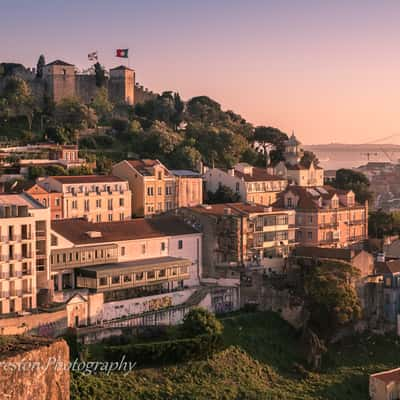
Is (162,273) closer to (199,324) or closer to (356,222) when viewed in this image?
(199,324)

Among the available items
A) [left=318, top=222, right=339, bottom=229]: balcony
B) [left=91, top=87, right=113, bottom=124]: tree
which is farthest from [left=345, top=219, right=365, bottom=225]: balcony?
[left=91, top=87, right=113, bottom=124]: tree

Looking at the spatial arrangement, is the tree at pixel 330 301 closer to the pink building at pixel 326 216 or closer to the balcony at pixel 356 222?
the pink building at pixel 326 216

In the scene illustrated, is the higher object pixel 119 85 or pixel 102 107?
pixel 119 85

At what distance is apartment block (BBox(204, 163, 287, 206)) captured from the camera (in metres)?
45.3

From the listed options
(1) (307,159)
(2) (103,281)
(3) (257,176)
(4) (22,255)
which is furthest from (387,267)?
(1) (307,159)

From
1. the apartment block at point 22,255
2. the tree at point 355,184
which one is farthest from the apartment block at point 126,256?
the tree at point 355,184

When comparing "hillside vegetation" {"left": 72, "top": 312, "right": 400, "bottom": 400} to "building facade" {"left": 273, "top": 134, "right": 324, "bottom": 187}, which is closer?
"hillside vegetation" {"left": 72, "top": 312, "right": 400, "bottom": 400}

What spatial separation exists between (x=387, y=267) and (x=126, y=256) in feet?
44.9

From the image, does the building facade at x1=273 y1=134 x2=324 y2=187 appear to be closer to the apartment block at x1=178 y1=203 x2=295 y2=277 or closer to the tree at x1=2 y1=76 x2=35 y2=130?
the apartment block at x1=178 y1=203 x2=295 y2=277

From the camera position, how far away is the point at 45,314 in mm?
27094

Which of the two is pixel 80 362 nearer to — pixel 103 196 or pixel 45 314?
pixel 45 314

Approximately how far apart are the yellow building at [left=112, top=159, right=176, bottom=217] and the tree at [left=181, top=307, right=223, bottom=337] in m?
13.2

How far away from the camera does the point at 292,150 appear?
2233 inches

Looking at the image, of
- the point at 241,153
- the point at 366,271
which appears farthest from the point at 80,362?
the point at 241,153
